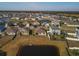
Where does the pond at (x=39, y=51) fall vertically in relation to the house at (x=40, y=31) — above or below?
below

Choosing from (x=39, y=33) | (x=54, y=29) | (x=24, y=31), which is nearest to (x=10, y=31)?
(x=24, y=31)

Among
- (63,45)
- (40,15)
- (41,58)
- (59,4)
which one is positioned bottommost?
(41,58)

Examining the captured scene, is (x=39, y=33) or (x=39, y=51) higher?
(x=39, y=33)

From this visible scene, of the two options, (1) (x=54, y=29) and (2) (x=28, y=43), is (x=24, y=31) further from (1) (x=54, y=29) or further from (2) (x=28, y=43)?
(1) (x=54, y=29)

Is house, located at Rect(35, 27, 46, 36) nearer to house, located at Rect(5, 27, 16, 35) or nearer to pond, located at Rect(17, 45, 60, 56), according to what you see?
pond, located at Rect(17, 45, 60, 56)

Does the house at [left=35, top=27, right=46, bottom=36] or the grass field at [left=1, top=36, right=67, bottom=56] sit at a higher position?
the house at [left=35, top=27, right=46, bottom=36]

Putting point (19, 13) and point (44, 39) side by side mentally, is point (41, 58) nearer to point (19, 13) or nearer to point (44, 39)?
point (44, 39)

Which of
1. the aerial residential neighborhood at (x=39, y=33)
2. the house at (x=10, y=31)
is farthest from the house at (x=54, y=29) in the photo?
the house at (x=10, y=31)

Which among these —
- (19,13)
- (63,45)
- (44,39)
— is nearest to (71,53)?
(63,45)

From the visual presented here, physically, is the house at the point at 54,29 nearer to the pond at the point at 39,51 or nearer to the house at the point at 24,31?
the pond at the point at 39,51

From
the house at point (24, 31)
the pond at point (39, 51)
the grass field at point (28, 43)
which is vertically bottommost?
the pond at point (39, 51)

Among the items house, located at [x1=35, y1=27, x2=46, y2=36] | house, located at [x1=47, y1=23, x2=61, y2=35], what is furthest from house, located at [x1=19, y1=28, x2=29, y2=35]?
house, located at [x1=47, y1=23, x2=61, y2=35]
